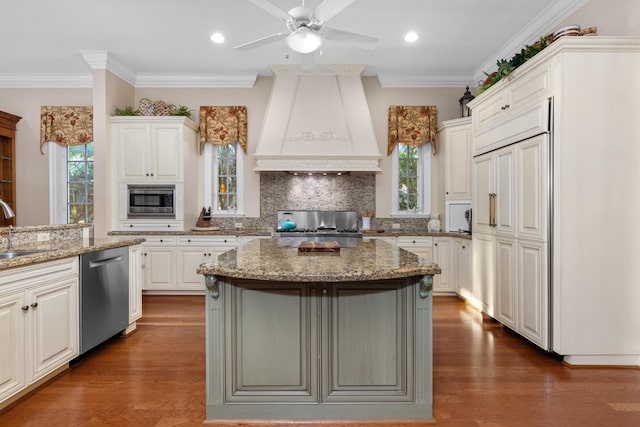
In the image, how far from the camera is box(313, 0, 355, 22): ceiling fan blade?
228 centimetres

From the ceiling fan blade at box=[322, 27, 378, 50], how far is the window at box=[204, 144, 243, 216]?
9.70ft

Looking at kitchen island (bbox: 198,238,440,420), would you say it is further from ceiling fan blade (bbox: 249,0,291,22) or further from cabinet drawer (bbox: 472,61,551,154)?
cabinet drawer (bbox: 472,61,551,154)

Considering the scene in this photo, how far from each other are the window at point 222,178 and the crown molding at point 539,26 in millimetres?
3669

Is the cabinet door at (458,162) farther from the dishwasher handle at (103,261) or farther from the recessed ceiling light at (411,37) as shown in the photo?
the dishwasher handle at (103,261)

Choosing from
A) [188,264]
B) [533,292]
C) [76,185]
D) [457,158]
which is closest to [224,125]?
[188,264]

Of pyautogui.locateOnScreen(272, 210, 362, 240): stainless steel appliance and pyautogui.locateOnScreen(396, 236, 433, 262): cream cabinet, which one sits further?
pyautogui.locateOnScreen(272, 210, 362, 240): stainless steel appliance

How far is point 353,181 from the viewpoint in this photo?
536 cm

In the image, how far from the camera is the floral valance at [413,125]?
5258 millimetres

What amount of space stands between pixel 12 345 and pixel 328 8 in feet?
9.09

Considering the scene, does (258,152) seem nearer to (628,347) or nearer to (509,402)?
(509,402)

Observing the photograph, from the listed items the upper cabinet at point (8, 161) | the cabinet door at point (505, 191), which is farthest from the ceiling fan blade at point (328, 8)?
the upper cabinet at point (8, 161)

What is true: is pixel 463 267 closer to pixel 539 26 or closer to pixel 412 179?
pixel 412 179

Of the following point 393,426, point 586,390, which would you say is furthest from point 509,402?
point 393,426

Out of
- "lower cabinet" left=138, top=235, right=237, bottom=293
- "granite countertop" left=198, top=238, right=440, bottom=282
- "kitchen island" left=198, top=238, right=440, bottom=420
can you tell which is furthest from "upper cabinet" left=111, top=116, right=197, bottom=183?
"kitchen island" left=198, top=238, right=440, bottom=420
